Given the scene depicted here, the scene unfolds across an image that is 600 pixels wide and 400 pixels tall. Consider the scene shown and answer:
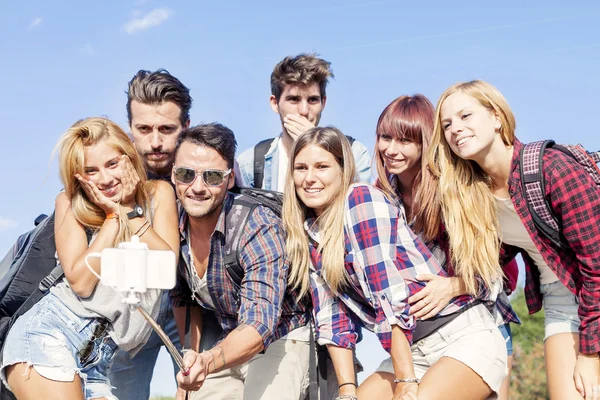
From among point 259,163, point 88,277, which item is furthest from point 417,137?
point 88,277

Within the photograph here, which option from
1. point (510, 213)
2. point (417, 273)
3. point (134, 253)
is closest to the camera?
point (134, 253)

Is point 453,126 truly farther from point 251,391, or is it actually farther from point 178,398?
point 178,398

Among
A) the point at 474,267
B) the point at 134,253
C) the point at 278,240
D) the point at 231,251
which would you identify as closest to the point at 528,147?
the point at 474,267

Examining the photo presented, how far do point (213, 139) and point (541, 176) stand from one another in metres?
2.49

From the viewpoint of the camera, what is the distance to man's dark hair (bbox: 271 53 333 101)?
7715mm

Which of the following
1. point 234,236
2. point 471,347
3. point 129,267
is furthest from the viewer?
point 234,236

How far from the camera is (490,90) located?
5770 mm

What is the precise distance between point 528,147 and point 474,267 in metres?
0.94

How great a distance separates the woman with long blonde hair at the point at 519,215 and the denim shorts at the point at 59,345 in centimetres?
270

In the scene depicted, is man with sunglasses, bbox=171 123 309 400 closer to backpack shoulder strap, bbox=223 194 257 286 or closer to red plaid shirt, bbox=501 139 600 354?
backpack shoulder strap, bbox=223 194 257 286

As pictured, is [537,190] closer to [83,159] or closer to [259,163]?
[259,163]

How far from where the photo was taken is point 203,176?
603cm

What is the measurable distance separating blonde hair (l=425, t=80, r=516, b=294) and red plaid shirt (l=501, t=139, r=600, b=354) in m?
0.25

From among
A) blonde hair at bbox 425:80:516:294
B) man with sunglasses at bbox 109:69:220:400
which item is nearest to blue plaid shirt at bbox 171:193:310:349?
man with sunglasses at bbox 109:69:220:400
